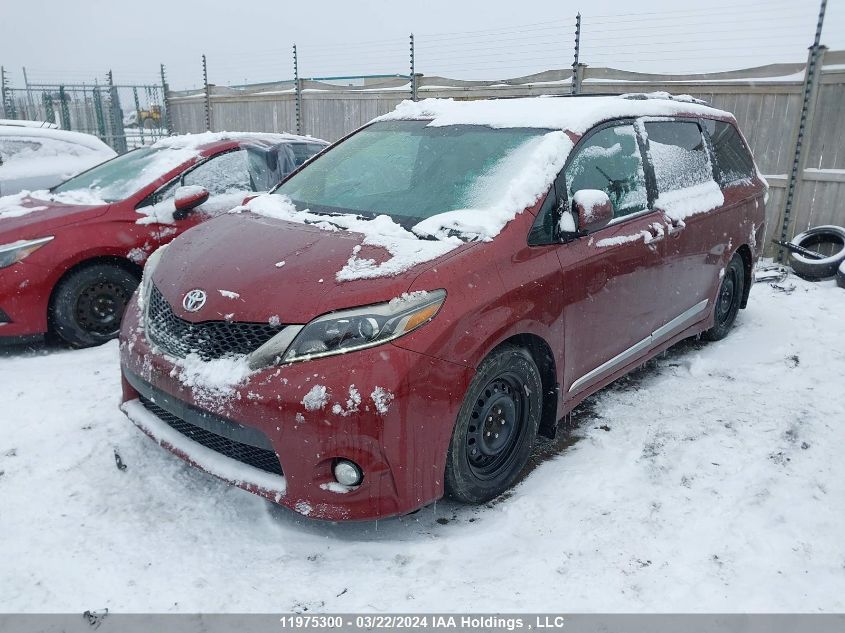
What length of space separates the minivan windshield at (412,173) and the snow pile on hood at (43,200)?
6.68 feet

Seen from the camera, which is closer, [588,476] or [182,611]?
[182,611]

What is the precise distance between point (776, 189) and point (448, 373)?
7014 mm

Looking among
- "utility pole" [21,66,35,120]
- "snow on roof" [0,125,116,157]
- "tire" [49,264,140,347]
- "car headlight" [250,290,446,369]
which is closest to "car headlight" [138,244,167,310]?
"car headlight" [250,290,446,369]

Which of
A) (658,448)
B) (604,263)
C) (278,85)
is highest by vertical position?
(278,85)

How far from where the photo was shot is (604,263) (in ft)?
10.7

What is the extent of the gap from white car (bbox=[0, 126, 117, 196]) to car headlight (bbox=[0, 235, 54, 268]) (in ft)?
10.7

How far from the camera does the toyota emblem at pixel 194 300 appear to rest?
265 cm

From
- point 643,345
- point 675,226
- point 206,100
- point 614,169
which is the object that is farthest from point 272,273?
point 206,100

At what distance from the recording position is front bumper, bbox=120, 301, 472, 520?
2.31 m

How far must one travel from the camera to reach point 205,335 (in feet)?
8.57

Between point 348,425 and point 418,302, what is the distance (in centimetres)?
54

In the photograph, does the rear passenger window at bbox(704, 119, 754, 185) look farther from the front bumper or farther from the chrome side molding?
the front bumper
